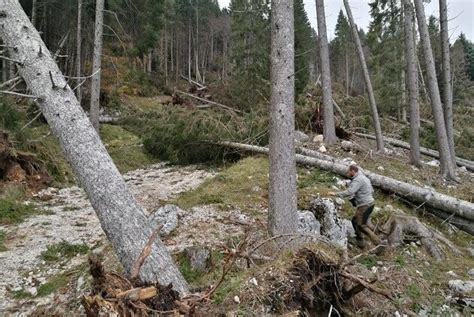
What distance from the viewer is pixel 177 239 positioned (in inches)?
222

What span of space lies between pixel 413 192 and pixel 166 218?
17.1 ft

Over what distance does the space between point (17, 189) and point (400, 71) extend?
21363mm

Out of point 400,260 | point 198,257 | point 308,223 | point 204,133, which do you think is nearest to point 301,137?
point 204,133

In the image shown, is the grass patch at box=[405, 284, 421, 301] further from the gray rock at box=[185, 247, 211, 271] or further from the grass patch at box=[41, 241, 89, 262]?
the grass patch at box=[41, 241, 89, 262]

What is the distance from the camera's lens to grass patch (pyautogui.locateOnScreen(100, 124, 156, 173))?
39.2ft

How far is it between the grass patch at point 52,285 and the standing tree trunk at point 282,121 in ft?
9.08

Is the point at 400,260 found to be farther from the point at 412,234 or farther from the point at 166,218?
the point at 166,218

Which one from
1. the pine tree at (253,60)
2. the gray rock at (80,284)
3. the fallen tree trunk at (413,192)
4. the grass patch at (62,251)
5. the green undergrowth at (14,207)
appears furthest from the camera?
the pine tree at (253,60)

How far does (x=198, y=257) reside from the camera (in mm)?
4887

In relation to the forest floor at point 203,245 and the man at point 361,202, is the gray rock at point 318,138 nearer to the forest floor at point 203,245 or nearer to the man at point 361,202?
the forest floor at point 203,245

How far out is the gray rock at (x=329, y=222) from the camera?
6062 mm

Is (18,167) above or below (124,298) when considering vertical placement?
above

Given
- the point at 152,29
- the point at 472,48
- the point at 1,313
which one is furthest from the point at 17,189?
→ the point at 472,48

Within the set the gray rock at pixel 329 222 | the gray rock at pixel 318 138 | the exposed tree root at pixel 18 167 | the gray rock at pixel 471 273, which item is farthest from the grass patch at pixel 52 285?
the gray rock at pixel 318 138
